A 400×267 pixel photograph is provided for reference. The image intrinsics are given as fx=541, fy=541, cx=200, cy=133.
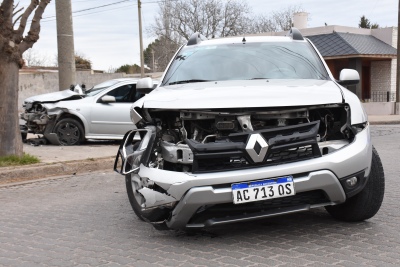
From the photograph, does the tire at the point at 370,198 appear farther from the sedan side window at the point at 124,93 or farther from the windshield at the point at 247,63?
the sedan side window at the point at 124,93

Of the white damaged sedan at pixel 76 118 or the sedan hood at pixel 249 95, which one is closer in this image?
the sedan hood at pixel 249 95

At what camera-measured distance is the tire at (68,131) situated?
1223 cm

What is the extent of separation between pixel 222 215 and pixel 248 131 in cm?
71

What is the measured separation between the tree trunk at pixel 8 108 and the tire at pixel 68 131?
2945 mm

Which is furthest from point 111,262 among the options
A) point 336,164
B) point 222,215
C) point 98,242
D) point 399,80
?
point 399,80

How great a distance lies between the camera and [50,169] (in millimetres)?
9125

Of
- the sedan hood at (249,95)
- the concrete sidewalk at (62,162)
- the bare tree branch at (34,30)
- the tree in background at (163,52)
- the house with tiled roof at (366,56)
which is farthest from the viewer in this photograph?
the tree in background at (163,52)

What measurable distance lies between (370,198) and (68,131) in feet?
28.8

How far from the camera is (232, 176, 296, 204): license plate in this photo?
4113mm

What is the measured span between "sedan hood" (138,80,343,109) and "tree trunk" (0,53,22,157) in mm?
5008

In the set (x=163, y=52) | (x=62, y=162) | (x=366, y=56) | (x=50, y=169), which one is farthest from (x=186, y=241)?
(x=163, y=52)

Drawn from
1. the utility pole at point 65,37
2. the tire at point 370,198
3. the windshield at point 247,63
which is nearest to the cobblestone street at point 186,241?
the tire at point 370,198

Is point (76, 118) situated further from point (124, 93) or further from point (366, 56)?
point (366, 56)

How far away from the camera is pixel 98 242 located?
4.83m
